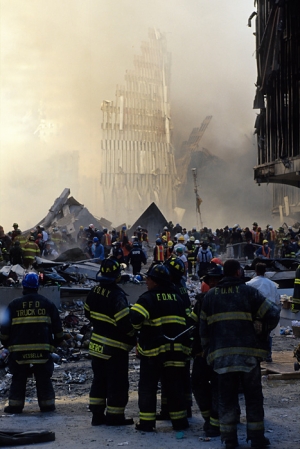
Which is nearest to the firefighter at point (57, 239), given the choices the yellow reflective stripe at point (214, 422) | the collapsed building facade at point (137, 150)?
the yellow reflective stripe at point (214, 422)

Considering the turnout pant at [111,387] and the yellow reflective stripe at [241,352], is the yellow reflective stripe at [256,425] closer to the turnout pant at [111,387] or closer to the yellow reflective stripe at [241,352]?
the yellow reflective stripe at [241,352]

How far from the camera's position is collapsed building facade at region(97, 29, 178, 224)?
213 ft

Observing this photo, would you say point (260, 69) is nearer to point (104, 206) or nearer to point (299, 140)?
point (299, 140)

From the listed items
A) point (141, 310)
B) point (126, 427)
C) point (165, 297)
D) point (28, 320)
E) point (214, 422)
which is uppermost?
point (165, 297)

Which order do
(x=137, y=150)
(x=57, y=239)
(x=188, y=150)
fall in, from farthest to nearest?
(x=188, y=150)
(x=137, y=150)
(x=57, y=239)

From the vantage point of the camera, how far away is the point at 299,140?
24.6 m

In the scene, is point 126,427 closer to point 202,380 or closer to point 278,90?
point 202,380

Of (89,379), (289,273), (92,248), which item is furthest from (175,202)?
(89,379)

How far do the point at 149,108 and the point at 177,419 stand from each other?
63.0 m

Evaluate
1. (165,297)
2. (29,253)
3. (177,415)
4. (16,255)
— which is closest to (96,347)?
(165,297)

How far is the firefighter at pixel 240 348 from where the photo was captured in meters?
5.44

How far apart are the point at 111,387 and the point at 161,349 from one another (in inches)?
24.9

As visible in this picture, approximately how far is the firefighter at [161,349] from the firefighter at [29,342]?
1.23m

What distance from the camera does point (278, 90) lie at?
2673 cm
